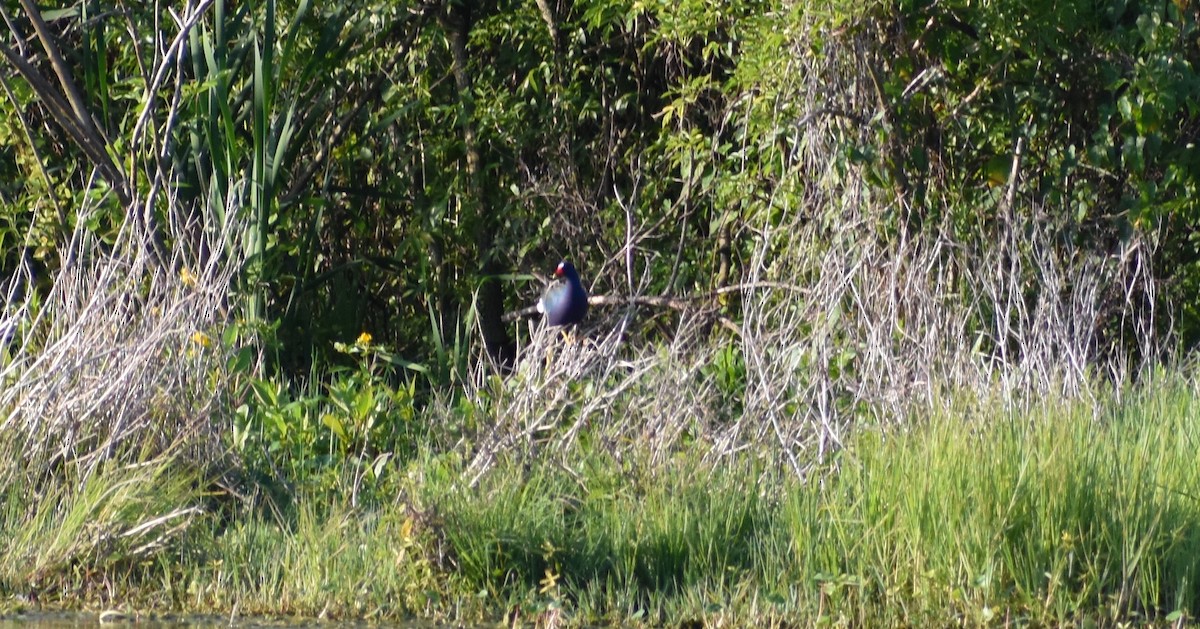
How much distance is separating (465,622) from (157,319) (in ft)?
5.46

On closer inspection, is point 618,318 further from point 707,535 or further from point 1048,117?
Answer: point 707,535

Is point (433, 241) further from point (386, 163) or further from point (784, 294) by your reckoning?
point (784, 294)

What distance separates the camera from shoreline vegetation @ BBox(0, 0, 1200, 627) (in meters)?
4.51

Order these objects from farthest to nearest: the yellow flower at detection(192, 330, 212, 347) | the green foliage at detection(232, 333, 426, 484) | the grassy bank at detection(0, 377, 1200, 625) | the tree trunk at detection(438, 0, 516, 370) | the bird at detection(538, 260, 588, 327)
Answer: the tree trunk at detection(438, 0, 516, 370) → the bird at detection(538, 260, 588, 327) → the green foliage at detection(232, 333, 426, 484) → the yellow flower at detection(192, 330, 212, 347) → the grassy bank at detection(0, 377, 1200, 625)

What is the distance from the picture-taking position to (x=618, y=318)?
713cm

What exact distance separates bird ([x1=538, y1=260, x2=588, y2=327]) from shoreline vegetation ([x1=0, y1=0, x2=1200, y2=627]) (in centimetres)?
23

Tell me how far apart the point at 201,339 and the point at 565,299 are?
2.14 m

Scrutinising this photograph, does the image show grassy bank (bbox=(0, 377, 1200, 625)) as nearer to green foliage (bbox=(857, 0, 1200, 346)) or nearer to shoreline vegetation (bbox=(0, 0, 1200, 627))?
shoreline vegetation (bbox=(0, 0, 1200, 627))

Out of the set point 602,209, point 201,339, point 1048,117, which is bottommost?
point 602,209

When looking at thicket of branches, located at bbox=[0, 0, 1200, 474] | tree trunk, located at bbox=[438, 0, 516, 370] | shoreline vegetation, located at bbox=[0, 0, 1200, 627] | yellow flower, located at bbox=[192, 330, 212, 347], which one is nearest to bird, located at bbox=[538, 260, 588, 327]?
thicket of branches, located at bbox=[0, 0, 1200, 474]

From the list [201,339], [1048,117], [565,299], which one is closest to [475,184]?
[565,299]

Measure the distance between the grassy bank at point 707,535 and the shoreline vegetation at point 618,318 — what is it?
0.01 m

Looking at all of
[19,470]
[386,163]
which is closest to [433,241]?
[386,163]

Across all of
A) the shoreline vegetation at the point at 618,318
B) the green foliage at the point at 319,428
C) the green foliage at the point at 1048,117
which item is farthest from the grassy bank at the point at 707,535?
the green foliage at the point at 1048,117
